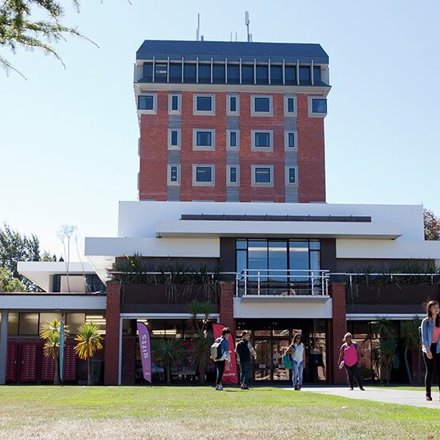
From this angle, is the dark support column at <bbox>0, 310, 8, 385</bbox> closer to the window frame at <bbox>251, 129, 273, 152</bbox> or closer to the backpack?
the backpack

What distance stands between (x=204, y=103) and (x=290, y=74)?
263 inches

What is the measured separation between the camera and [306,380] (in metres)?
31.2

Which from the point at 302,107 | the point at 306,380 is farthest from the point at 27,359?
the point at 302,107

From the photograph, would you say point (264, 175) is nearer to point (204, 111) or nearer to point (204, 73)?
point (204, 111)

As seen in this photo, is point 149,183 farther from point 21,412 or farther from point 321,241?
point 21,412

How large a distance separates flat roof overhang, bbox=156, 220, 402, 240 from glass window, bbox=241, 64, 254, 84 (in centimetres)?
2838

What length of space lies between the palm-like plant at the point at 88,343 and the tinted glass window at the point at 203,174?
2824cm

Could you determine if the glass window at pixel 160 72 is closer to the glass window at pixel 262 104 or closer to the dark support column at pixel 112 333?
the glass window at pixel 262 104

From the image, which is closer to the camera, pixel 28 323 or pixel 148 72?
pixel 28 323

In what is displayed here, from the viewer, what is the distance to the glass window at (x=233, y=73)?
190 feet

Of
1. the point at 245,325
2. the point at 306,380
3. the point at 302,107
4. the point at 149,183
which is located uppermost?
the point at 302,107

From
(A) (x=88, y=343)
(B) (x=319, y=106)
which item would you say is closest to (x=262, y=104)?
(B) (x=319, y=106)

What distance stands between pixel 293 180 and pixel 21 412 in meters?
47.4

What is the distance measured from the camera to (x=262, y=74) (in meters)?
58.3
